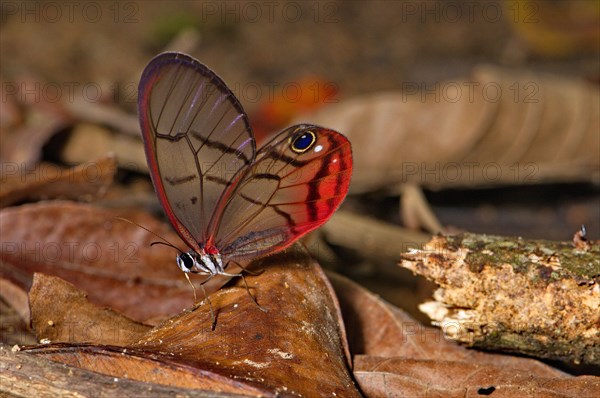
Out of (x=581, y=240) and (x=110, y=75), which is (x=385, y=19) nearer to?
(x=110, y=75)

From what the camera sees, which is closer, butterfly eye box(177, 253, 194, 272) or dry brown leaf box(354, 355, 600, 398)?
Answer: dry brown leaf box(354, 355, 600, 398)

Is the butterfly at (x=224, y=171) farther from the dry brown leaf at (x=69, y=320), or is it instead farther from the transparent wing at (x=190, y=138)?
the dry brown leaf at (x=69, y=320)

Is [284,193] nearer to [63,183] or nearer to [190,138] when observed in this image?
[190,138]

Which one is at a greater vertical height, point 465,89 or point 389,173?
point 465,89

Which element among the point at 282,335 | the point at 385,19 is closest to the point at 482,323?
the point at 282,335

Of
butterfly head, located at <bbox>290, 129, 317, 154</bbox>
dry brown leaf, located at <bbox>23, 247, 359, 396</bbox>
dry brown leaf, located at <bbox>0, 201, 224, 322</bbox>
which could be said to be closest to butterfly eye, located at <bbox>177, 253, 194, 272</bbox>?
dry brown leaf, located at <bbox>23, 247, 359, 396</bbox>

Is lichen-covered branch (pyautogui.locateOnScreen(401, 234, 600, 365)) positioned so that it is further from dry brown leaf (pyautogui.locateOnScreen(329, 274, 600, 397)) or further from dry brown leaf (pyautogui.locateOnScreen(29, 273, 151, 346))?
dry brown leaf (pyautogui.locateOnScreen(29, 273, 151, 346))

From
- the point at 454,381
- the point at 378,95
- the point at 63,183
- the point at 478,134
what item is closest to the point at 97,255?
the point at 63,183
